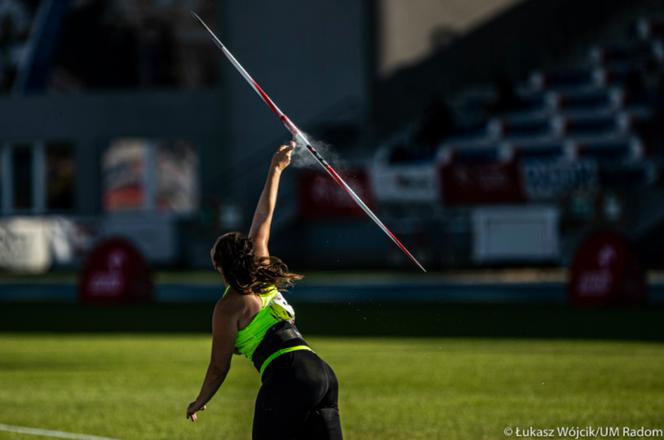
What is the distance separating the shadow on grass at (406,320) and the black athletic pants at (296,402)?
468 inches

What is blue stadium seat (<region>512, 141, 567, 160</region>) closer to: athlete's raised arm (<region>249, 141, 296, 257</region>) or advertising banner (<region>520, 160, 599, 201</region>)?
advertising banner (<region>520, 160, 599, 201</region>)

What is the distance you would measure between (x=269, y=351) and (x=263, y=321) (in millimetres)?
166

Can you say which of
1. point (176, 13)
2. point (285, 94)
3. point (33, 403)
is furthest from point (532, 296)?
point (176, 13)

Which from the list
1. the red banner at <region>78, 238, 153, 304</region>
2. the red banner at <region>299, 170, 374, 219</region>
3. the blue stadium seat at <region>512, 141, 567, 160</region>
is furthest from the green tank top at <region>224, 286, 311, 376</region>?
A: the blue stadium seat at <region>512, 141, 567, 160</region>

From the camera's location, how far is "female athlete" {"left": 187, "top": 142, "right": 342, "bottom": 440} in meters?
6.60

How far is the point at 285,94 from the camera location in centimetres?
4278

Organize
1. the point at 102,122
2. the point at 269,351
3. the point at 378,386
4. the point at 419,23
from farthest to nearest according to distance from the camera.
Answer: the point at 102,122
the point at 419,23
the point at 378,386
the point at 269,351

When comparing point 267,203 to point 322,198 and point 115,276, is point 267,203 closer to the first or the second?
point 115,276

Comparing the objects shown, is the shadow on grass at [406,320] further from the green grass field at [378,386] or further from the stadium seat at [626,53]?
the stadium seat at [626,53]

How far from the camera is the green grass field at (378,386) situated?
36.8 feet

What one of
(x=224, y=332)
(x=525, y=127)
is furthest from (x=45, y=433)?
(x=525, y=127)

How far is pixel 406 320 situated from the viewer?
22000 mm

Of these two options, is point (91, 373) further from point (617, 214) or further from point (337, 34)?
point (337, 34)

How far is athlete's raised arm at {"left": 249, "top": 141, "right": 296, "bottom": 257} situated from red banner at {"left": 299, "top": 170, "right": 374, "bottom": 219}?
28.7m
